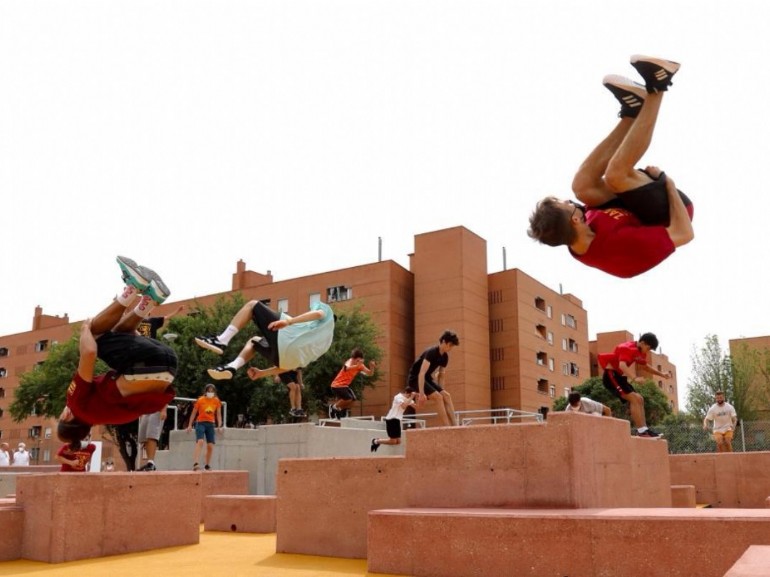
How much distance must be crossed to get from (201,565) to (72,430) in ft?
7.24

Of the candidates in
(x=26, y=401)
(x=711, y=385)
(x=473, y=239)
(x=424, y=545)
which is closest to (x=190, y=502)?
(x=424, y=545)

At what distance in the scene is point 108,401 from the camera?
695 cm

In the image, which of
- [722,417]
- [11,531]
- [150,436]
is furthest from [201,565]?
[722,417]

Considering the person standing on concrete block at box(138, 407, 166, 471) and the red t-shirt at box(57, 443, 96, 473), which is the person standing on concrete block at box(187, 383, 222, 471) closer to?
the person standing on concrete block at box(138, 407, 166, 471)

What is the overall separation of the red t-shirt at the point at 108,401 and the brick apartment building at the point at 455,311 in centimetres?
4597

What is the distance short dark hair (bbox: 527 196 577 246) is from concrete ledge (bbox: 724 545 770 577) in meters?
2.11

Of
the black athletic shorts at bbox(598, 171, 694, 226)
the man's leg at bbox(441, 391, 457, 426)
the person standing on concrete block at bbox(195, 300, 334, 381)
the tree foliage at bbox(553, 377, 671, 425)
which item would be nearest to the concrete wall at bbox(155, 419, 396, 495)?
the man's leg at bbox(441, 391, 457, 426)

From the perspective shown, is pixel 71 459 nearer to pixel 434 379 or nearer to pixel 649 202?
pixel 434 379

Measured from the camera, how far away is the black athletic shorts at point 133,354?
6.82m

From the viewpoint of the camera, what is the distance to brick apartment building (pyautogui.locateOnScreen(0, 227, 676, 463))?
2203 inches

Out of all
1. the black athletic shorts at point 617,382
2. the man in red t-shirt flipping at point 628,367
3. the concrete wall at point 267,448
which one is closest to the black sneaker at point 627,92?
the man in red t-shirt flipping at point 628,367

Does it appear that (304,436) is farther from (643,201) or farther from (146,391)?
(643,201)

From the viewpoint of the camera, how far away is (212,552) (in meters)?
9.69

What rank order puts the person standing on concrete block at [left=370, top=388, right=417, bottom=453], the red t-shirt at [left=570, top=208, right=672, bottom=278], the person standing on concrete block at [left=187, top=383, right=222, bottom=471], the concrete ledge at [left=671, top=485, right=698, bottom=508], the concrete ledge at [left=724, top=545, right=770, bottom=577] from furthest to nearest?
1. the person standing on concrete block at [left=187, top=383, right=222, bottom=471]
2. the concrete ledge at [left=671, top=485, right=698, bottom=508]
3. the person standing on concrete block at [left=370, top=388, right=417, bottom=453]
4. the red t-shirt at [left=570, top=208, right=672, bottom=278]
5. the concrete ledge at [left=724, top=545, right=770, bottom=577]
